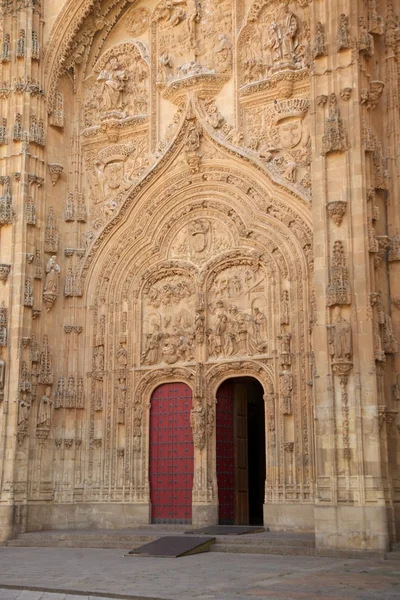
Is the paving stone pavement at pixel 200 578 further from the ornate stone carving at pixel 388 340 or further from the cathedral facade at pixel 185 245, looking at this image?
the ornate stone carving at pixel 388 340

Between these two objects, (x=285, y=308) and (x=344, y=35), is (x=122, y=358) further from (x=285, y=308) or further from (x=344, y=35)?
(x=344, y=35)

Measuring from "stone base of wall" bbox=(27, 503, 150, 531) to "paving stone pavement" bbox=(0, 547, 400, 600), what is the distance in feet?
12.5

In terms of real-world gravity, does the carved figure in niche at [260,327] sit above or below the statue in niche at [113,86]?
below

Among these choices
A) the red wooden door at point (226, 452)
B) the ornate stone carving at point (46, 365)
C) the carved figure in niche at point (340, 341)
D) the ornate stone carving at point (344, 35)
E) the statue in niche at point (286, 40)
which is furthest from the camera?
the ornate stone carving at point (46, 365)

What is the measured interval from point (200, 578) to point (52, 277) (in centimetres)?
1065

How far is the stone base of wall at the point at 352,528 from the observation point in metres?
14.7

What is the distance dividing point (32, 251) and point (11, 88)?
14.8 ft

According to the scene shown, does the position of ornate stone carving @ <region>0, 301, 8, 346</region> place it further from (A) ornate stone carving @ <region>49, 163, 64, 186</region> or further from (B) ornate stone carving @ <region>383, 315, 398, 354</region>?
(B) ornate stone carving @ <region>383, 315, 398, 354</region>

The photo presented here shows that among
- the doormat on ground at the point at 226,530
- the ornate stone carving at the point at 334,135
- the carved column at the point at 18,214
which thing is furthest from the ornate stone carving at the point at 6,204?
the doormat on ground at the point at 226,530

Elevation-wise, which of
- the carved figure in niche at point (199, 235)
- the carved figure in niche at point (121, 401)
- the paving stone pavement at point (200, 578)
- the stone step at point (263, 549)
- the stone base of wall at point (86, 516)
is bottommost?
the paving stone pavement at point (200, 578)

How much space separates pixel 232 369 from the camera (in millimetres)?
19266

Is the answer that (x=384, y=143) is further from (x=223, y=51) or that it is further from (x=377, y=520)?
(x=377, y=520)

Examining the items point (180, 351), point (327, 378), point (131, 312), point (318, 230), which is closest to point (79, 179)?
point (131, 312)

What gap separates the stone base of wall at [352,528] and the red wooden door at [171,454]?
15.6ft
